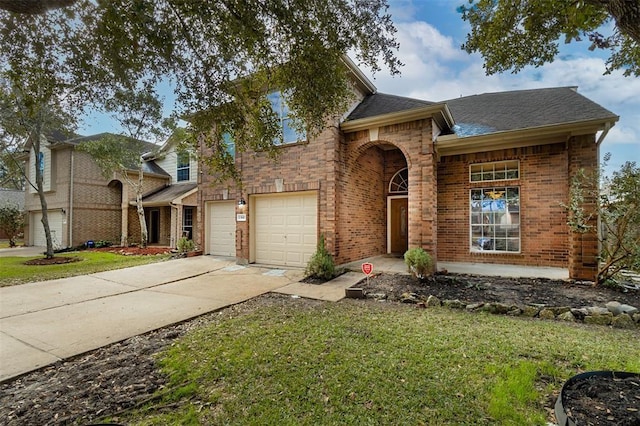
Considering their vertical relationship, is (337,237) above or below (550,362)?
above

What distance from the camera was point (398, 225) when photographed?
37.6 feet

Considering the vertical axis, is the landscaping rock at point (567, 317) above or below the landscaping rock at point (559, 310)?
below

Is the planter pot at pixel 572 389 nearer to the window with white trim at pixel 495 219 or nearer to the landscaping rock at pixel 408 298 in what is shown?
the landscaping rock at pixel 408 298

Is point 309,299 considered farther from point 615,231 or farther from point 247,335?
point 615,231

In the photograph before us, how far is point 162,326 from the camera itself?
460 centimetres

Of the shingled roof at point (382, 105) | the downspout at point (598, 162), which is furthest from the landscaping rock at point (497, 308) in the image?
the shingled roof at point (382, 105)

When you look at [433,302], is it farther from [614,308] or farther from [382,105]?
[382,105]

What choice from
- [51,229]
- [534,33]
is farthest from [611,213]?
[51,229]

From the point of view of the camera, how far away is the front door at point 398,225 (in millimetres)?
11391

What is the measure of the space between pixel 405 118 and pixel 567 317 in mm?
5663

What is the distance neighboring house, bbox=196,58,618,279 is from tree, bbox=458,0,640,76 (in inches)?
95.5

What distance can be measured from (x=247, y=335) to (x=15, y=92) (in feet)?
18.8

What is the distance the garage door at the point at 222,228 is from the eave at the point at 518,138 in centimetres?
783

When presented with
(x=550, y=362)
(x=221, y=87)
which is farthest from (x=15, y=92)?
(x=550, y=362)
